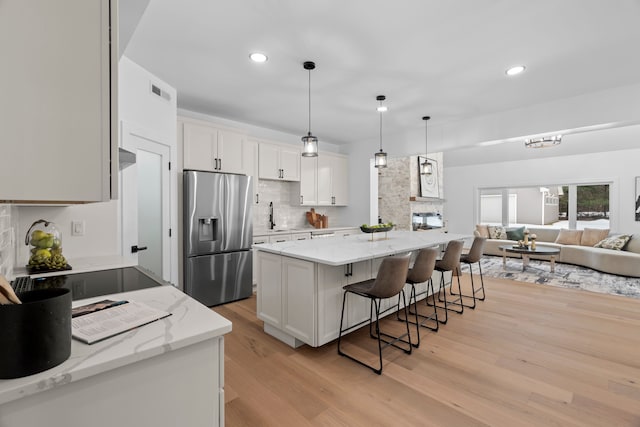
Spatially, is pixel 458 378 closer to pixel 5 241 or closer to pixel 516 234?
pixel 5 241

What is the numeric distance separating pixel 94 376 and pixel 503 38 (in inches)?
132

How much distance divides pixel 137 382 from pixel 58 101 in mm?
808

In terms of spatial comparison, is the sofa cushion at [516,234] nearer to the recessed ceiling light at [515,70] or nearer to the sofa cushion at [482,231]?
the sofa cushion at [482,231]

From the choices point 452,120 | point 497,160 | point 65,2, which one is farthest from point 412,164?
point 65,2

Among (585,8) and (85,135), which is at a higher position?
(585,8)

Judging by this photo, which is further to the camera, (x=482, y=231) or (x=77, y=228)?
(x=482, y=231)

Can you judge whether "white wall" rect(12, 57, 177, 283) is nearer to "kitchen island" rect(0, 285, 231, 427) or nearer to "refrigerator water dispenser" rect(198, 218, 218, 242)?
"refrigerator water dispenser" rect(198, 218, 218, 242)

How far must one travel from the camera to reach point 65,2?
0.78 metres

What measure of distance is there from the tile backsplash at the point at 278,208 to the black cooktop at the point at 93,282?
3.17 metres

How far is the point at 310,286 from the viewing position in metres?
2.61

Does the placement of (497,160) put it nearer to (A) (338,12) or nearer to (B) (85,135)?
(A) (338,12)

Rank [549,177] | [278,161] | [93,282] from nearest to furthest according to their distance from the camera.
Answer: [93,282], [278,161], [549,177]

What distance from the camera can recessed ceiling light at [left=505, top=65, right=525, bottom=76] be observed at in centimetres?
313

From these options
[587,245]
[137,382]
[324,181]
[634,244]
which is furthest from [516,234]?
[137,382]
